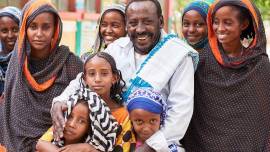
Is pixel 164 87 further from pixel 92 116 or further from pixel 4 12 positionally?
pixel 4 12

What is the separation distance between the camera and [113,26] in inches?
177

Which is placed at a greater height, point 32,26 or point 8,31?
point 32,26

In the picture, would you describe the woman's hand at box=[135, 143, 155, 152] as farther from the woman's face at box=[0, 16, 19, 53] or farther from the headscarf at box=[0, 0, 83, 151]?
the woman's face at box=[0, 16, 19, 53]

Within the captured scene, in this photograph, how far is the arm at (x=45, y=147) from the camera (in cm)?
313

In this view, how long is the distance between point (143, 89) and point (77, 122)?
19.1 inches

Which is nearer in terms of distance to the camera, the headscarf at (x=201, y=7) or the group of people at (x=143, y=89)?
the group of people at (x=143, y=89)

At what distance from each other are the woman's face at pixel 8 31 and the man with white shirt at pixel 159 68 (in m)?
1.19

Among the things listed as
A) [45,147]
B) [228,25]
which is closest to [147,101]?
[45,147]

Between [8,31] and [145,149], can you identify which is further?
[8,31]

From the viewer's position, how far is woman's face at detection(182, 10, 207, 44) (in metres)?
4.35

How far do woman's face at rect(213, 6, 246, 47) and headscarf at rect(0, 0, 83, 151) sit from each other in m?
1.12

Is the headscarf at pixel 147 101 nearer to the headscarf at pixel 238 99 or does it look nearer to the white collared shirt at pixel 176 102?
the white collared shirt at pixel 176 102

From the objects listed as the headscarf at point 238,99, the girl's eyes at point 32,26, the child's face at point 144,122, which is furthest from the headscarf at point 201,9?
the girl's eyes at point 32,26

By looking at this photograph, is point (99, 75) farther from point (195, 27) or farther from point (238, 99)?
point (195, 27)
